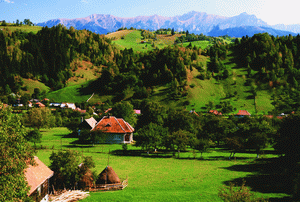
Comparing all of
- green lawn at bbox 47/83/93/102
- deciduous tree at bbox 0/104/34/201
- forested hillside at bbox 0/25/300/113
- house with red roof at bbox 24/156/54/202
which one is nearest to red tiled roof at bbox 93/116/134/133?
house with red roof at bbox 24/156/54/202

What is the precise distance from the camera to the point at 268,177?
126 feet

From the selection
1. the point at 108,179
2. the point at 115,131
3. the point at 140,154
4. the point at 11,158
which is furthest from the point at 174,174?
the point at 115,131

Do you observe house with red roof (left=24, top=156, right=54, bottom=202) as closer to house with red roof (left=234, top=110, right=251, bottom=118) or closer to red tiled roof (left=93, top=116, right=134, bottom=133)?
red tiled roof (left=93, top=116, right=134, bottom=133)

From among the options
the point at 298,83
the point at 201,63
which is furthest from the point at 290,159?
the point at 201,63

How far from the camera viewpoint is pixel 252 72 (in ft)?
559

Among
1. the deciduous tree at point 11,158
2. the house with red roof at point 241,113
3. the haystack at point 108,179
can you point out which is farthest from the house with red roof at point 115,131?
the house with red roof at point 241,113

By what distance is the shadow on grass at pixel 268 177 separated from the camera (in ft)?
106

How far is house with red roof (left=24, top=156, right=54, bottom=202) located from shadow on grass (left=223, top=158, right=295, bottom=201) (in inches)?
796

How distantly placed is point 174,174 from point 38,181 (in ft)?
68.5

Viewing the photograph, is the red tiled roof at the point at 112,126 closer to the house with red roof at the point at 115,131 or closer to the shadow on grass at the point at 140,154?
the house with red roof at the point at 115,131

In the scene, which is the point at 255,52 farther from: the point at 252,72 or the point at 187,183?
the point at 187,183

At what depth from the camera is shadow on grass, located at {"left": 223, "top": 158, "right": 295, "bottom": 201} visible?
1275 inches

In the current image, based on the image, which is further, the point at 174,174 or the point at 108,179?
the point at 174,174

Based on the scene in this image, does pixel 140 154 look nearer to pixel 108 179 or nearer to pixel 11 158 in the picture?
pixel 108 179
